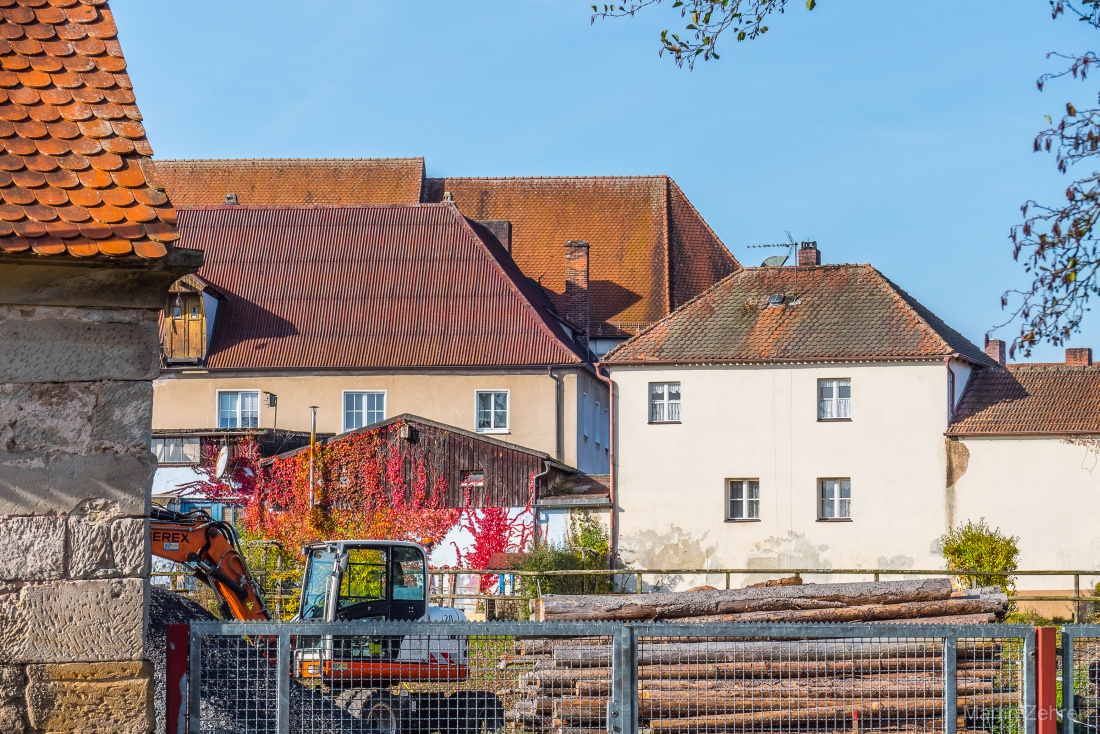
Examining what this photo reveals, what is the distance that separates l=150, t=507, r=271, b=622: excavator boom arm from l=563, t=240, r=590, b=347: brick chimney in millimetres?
32977

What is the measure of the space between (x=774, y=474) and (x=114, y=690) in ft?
96.2

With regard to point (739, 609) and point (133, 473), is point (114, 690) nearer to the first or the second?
point (133, 473)

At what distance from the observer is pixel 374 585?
18.2 metres

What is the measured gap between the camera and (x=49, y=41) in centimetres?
916

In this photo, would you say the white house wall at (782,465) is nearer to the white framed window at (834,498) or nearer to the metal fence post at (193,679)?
the white framed window at (834,498)

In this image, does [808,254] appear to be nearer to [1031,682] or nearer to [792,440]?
[792,440]


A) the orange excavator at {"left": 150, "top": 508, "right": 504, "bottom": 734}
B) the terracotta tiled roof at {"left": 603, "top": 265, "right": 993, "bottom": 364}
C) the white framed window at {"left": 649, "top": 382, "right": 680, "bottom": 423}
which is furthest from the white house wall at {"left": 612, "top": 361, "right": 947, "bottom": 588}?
the orange excavator at {"left": 150, "top": 508, "right": 504, "bottom": 734}

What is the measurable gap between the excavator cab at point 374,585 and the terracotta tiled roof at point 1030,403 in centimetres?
2061

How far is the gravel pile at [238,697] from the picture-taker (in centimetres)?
911

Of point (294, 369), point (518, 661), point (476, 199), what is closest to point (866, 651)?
point (518, 661)

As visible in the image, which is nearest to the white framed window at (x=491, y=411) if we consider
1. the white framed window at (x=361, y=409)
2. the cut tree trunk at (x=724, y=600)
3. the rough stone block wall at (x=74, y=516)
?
the white framed window at (x=361, y=409)

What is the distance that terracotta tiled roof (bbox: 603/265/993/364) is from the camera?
1439 inches

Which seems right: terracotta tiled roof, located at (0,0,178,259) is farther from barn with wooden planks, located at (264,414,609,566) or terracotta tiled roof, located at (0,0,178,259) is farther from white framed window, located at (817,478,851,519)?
white framed window, located at (817,478,851,519)

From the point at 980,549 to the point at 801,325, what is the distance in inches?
296
